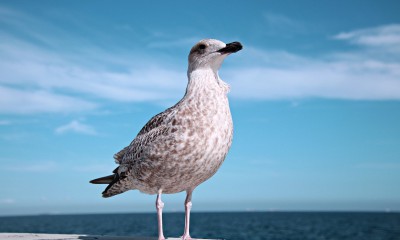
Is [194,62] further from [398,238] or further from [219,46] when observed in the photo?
[398,238]

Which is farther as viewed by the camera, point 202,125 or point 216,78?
point 216,78

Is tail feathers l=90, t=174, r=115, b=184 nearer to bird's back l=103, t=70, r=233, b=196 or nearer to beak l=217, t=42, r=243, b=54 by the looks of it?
bird's back l=103, t=70, r=233, b=196

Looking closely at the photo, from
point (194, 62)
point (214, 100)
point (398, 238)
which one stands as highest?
point (194, 62)

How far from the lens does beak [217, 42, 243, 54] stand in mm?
7219

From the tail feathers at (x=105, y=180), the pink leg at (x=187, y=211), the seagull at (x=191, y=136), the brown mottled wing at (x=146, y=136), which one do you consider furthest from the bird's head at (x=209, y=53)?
the tail feathers at (x=105, y=180)

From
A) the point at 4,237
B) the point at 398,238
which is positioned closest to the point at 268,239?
the point at 398,238

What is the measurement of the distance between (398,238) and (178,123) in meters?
65.1

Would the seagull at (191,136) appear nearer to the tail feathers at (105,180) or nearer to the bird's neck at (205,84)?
the bird's neck at (205,84)

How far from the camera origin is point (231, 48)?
7.27 m

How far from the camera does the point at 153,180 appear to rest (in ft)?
24.5

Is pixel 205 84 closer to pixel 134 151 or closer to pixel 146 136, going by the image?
pixel 146 136

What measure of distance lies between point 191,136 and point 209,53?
1420mm

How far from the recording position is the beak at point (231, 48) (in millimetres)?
7219

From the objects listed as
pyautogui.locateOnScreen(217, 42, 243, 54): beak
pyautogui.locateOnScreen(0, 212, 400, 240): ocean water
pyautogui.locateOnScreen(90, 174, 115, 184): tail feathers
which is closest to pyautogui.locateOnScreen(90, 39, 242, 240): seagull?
pyautogui.locateOnScreen(217, 42, 243, 54): beak
